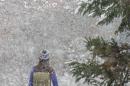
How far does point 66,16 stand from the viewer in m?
21.3

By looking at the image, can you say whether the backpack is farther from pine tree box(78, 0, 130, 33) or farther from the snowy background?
the snowy background

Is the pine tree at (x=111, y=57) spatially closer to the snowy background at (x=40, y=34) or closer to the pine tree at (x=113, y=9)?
the pine tree at (x=113, y=9)

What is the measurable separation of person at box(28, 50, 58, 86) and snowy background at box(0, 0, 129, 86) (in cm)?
998

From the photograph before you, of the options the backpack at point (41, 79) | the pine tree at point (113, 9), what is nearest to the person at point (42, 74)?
the backpack at point (41, 79)

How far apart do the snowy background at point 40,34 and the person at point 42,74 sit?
32.7 feet

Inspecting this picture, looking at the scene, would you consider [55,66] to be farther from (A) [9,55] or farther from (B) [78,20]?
(B) [78,20]

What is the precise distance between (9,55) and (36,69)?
11981 millimetres

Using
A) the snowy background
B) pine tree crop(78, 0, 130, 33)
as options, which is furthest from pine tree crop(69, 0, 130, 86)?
the snowy background

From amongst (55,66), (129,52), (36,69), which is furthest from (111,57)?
(55,66)

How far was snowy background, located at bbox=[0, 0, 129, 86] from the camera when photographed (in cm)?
1796

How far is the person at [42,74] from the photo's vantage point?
6.84 m

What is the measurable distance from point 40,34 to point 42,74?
43.9 ft

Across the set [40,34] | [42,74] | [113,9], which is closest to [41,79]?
[42,74]

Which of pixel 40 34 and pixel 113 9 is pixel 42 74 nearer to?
pixel 113 9
